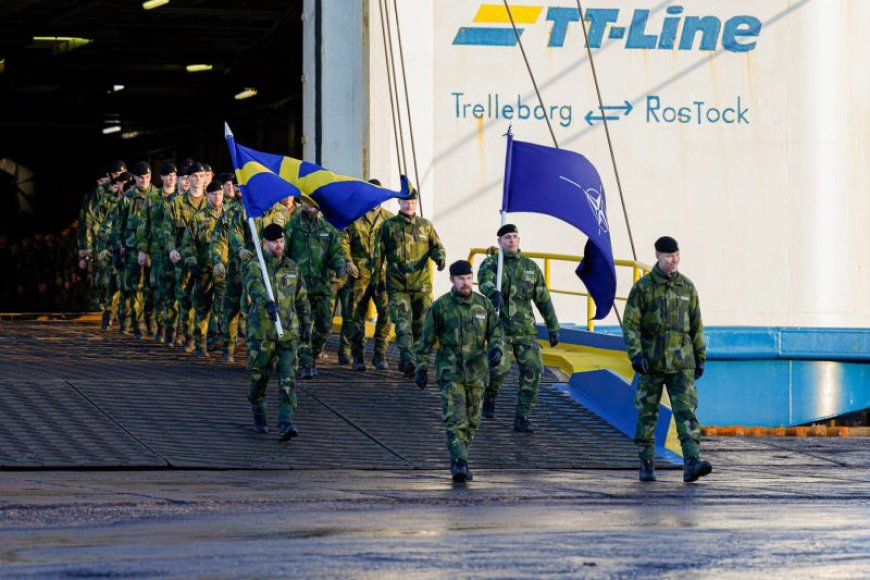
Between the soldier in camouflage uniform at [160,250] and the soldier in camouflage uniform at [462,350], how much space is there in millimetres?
6469

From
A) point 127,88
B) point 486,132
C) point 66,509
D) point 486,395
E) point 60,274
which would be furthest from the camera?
point 127,88

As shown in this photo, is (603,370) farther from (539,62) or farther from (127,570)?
(127,570)

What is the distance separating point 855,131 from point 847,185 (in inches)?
29.0

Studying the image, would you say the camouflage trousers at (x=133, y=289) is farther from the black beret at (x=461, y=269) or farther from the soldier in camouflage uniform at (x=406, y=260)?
the black beret at (x=461, y=269)

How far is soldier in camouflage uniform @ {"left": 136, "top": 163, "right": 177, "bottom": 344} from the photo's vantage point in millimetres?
20547

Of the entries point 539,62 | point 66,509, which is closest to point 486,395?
point 66,509

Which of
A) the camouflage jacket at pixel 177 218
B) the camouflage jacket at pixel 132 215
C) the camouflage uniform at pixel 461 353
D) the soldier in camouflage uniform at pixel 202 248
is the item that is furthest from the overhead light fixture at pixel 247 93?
the camouflage uniform at pixel 461 353

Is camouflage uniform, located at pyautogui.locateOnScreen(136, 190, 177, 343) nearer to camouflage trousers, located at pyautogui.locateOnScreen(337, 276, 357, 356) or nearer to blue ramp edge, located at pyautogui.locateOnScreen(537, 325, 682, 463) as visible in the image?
camouflage trousers, located at pyautogui.locateOnScreen(337, 276, 357, 356)

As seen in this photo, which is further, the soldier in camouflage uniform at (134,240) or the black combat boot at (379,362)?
the soldier in camouflage uniform at (134,240)

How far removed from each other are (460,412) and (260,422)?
2339 millimetres

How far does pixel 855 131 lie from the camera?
81.7 feet

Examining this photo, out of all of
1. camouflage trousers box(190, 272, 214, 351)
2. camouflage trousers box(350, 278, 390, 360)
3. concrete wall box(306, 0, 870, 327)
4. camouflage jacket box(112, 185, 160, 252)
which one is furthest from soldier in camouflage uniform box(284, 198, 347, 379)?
concrete wall box(306, 0, 870, 327)

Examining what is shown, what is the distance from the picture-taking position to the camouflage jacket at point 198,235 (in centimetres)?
1967

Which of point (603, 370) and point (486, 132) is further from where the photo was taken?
point (486, 132)
